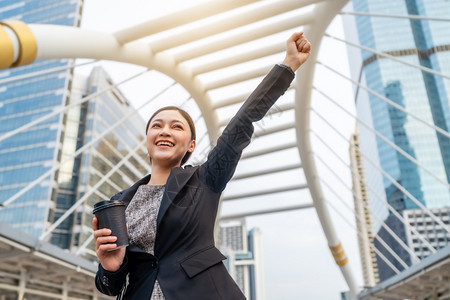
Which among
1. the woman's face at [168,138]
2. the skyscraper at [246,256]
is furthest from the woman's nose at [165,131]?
the skyscraper at [246,256]

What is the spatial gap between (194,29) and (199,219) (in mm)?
5095

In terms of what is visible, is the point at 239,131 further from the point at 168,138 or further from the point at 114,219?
the point at 114,219

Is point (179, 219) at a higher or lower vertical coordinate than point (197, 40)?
lower

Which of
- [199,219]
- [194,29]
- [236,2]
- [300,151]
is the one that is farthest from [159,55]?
[199,219]

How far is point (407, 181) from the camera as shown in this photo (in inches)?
2970

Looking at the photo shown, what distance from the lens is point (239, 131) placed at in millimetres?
1256

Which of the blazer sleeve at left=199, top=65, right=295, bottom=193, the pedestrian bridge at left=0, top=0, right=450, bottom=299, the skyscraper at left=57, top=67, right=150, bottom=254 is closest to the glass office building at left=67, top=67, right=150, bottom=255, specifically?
the skyscraper at left=57, top=67, right=150, bottom=254

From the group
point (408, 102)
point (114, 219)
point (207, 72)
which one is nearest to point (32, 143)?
point (207, 72)

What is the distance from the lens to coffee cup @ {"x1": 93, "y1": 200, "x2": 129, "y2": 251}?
1115 mm

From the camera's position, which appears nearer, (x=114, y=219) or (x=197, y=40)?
(x=114, y=219)

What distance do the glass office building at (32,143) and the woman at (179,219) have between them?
1896 inches

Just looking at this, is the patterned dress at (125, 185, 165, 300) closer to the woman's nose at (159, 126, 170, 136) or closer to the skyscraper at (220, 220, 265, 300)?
the woman's nose at (159, 126, 170, 136)

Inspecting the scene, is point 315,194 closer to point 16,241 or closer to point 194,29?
point 194,29

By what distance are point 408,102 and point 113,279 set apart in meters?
90.7
